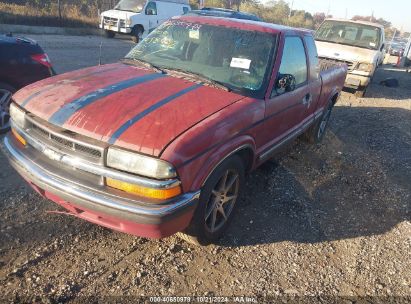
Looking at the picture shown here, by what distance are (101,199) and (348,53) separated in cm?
938

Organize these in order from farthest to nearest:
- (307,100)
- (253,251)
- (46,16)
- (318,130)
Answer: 1. (46,16)
2. (318,130)
3. (307,100)
4. (253,251)

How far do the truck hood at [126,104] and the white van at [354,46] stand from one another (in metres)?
7.84

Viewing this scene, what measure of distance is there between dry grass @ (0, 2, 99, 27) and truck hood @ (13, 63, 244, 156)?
15.1 metres

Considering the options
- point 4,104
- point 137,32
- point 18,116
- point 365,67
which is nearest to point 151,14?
point 137,32

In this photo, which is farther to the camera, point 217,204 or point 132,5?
point 132,5

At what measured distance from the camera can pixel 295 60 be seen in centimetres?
416

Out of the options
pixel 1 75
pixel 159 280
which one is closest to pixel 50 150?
pixel 159 280

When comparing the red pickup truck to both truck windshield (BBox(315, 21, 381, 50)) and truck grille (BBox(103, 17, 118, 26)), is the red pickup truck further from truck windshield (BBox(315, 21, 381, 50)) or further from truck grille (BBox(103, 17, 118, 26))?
truck grille (BBox(103, 17, 118, 26))

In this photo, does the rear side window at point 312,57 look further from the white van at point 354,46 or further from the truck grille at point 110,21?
the truck grille at point 110,21

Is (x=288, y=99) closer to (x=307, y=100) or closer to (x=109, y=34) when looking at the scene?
(x=307, y=100)

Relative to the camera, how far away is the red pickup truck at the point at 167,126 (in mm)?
2486

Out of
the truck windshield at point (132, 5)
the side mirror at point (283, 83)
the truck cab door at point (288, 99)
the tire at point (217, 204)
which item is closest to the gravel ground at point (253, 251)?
the tire at point (217, 204)

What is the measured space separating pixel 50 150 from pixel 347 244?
113 inches

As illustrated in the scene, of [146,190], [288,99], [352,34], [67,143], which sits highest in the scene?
[352,34]
